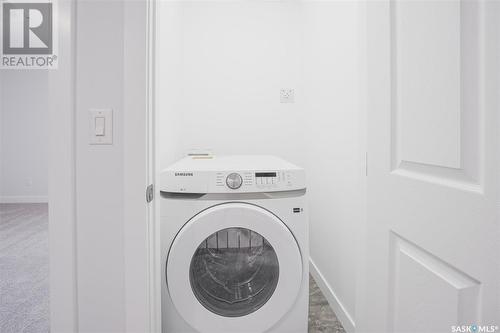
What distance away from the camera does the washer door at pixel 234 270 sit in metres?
1.17

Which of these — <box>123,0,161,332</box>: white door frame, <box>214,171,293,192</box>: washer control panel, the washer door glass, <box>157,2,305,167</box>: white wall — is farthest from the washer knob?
<box>157,2,305,167</box>: white wall

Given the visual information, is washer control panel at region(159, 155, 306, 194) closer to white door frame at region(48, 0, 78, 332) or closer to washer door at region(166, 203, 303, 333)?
washer door at region(166, 203, 303, 333)

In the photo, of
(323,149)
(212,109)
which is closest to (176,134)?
(212,109)

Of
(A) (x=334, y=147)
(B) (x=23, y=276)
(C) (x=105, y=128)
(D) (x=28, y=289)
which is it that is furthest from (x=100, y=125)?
(B) (x=23, y=276)

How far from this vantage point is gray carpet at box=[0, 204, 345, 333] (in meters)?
1.51

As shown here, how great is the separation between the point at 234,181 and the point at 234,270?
422 millimetres

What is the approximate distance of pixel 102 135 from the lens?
817 millimetres

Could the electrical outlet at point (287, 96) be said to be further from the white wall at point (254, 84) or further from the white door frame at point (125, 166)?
the white door frame at point (125, 166)

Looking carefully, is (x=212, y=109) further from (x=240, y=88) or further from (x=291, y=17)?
(x=291, y=17)

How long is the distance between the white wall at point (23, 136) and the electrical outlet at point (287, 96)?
14.2 ft

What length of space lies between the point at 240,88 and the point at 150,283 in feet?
5.67

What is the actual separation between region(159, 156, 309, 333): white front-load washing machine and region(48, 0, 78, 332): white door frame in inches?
16.8

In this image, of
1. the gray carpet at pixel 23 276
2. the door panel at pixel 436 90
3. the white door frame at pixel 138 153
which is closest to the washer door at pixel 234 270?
the white door frame at pixel 138 153

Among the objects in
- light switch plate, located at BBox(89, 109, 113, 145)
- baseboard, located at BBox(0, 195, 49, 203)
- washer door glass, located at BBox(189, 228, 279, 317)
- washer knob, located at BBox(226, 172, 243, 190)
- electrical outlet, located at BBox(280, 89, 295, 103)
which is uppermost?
electrical outlet, located at BBox(280, 89, 295, 103)
